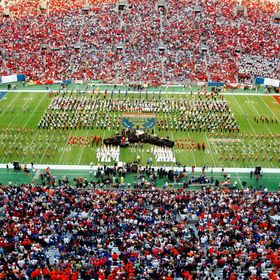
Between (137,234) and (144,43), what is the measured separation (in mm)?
37491

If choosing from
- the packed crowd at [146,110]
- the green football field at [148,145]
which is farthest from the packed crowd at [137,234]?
the packed crowd at [146,110]

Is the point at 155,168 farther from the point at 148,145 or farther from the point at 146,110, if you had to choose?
the point at 146,110

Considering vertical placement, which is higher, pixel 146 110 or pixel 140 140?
pixel 146 110

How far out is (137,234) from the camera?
1761 cm

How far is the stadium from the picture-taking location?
1664cm

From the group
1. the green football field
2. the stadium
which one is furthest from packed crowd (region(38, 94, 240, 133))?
the green football field

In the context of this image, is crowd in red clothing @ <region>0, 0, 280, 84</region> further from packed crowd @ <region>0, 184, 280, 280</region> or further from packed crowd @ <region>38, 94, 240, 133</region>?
packed crowd @ <region>0, 184, 280, 280</region>

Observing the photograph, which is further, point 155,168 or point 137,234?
point 155,168

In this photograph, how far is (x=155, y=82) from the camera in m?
45.1

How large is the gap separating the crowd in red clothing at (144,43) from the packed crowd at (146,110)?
25.3 feet

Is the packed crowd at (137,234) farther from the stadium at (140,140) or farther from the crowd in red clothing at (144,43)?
the crowd in red clothing at (144,43)

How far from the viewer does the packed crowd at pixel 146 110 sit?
111 ft

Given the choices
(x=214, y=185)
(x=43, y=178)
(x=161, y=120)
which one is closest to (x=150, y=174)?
(x=214, y=185)

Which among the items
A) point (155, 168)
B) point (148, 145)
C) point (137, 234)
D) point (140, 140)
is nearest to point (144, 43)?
point (140, 140)
